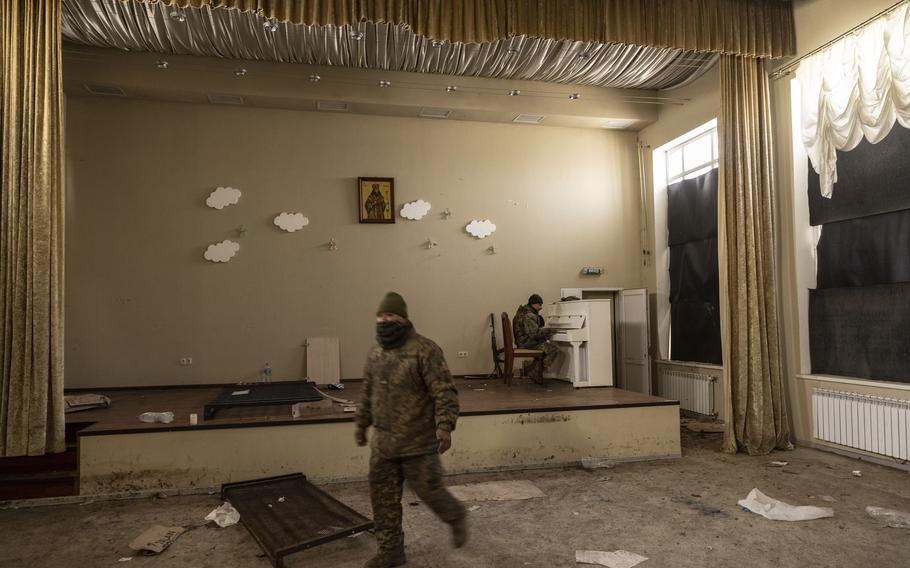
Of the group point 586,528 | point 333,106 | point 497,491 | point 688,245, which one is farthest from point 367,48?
point 586,528

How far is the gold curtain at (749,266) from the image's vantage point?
6.13 metres

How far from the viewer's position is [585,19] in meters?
6.02

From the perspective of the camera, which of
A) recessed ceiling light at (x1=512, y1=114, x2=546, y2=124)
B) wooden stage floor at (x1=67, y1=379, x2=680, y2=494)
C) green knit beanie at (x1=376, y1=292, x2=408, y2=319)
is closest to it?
green knit beanie at (x1=376, y1=292, x2=408, y2=319)

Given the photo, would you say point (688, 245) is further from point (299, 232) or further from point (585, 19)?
point (299, 232)

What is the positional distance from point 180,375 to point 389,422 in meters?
5.86

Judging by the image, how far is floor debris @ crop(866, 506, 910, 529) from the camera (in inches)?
157

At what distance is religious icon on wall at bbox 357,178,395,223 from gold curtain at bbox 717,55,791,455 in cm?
452

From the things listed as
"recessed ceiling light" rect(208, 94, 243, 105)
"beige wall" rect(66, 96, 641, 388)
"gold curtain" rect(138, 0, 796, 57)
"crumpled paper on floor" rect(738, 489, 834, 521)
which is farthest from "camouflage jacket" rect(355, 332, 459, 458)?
"recessed ceiling light" rect(208, 94, 243, 105)

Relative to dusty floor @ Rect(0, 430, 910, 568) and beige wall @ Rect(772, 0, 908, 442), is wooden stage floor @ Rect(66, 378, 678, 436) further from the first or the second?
→ beige wall @ Rect(772, 0, 908, 442)

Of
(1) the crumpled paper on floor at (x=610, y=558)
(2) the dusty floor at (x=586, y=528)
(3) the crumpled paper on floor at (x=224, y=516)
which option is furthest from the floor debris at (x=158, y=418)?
(1) the crumpled paper on floor at (x=610, y=558)

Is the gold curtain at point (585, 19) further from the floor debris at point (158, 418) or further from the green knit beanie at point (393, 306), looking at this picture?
the floor debris at point (158, 418)

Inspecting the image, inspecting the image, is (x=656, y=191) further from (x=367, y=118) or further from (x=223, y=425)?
(x=223, y=425)

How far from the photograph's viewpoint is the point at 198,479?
16.3 feet

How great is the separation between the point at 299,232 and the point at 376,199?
4.01ft
